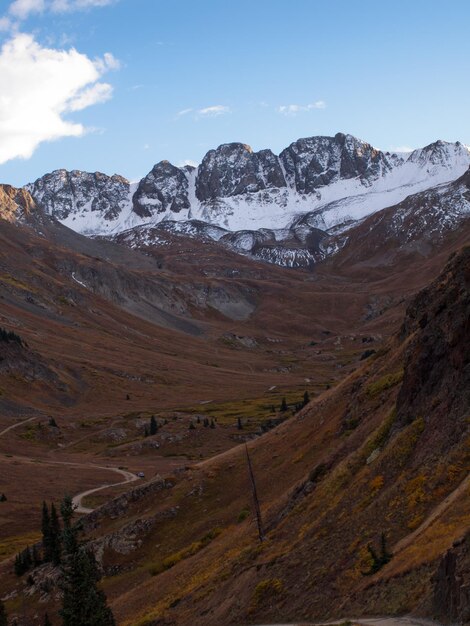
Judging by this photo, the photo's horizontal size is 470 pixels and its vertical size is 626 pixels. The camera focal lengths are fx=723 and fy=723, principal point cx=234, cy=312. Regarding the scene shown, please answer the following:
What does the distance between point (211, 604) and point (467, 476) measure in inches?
600

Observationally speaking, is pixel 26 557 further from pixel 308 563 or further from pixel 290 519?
pixel 308 563

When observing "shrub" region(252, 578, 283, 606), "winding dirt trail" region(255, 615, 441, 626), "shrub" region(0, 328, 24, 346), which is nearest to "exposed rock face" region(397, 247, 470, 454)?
"shrub" region(252, 578, 283, 606)

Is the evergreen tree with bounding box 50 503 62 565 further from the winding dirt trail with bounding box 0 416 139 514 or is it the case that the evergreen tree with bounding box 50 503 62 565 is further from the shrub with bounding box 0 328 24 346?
the shrub with bounding box 0 328 24 346

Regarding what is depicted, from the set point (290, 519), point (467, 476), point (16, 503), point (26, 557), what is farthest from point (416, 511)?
point (16, 503)

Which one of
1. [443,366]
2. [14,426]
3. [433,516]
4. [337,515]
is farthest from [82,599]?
[14,426]

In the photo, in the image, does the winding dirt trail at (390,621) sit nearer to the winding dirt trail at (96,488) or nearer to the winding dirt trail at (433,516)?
the winding dirt trail at (433,516)

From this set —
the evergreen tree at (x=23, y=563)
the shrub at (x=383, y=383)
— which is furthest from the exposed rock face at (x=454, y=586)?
the evergreen tree at (x=23, y=563)

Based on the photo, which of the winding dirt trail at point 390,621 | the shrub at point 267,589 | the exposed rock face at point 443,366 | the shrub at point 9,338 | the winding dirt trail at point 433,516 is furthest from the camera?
the shrub at point 9,338

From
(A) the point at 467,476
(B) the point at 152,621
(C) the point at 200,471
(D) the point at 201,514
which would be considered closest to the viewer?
(A) the point at 467,476

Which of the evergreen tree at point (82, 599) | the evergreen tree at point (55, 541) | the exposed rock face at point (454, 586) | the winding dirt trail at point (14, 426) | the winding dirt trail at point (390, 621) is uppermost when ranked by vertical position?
the exposed rock face at point (454, 586)

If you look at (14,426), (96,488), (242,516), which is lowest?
(96,488)

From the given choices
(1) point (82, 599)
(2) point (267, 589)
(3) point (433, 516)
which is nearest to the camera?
(3) point (433, 516)

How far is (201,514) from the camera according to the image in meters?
55.6

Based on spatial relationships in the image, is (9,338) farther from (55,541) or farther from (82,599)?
(82,599)
